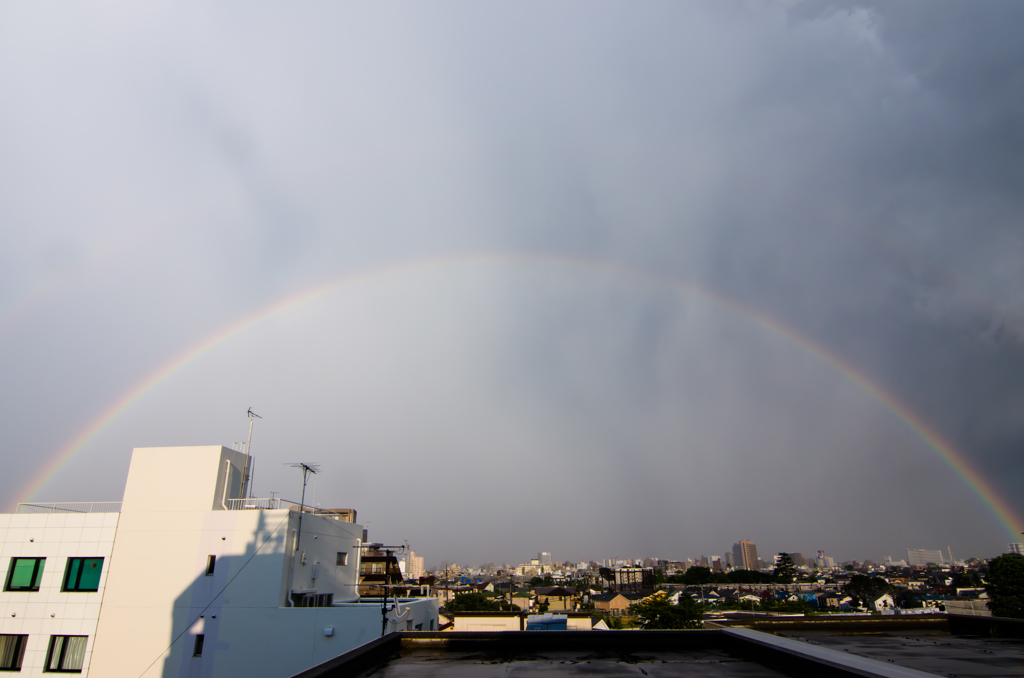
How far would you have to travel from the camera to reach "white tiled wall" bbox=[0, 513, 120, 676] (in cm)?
2322

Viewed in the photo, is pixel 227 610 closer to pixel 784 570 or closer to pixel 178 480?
pixel 178 480

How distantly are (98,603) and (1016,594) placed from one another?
53748mm

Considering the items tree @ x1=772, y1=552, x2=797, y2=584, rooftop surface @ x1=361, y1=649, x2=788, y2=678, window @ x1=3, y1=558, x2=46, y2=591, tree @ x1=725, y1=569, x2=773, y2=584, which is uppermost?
rooftop surface @ x1=361, y1=649, x2=788, y2=678

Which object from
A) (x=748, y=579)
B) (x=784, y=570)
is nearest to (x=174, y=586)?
(x=784, y=570)

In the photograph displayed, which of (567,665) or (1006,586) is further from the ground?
(567,665)

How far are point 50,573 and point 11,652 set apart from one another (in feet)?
11.2

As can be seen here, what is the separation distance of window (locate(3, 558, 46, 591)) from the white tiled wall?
0.19 m

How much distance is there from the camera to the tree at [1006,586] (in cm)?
3400

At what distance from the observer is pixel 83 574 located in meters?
23.8

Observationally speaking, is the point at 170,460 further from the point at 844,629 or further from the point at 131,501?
the point at 844,629

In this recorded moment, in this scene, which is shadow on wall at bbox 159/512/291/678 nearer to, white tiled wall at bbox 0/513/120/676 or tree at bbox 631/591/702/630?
white tiled wall at bbox 0/513/120/676

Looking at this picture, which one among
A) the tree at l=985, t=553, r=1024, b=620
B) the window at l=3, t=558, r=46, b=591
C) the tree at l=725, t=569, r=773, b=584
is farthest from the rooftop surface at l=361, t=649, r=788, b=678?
the tree at l=725, t=569, r=773, b=584

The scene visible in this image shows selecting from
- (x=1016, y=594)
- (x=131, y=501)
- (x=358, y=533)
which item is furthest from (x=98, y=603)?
(x=1016, y=594)

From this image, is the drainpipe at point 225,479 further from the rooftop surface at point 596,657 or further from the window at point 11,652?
the rooftop surface at point 596,657
